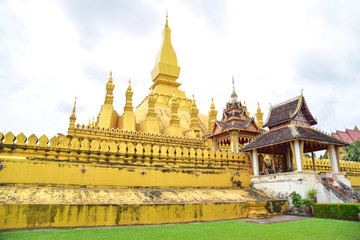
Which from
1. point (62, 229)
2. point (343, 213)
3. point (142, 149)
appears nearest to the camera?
point (62, 229)

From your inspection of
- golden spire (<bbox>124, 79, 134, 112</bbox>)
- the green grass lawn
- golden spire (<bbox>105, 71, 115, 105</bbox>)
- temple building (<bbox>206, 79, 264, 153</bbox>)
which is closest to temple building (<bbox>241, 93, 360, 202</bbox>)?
temple building (<bbox>206, 79, 264, 153</bbox>)

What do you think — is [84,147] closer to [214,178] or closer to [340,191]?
[214,178]

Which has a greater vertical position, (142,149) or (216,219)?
(142,149)

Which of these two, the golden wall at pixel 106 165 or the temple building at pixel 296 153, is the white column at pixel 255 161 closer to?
the temple building at pixel 296 153

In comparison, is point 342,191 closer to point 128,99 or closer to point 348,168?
point 348,168

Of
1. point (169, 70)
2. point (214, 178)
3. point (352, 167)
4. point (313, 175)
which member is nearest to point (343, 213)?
point (313, 175)

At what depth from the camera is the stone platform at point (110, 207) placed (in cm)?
676

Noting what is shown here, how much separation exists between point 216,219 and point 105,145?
539 cm

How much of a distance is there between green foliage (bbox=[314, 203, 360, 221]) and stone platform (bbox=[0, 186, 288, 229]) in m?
1.72

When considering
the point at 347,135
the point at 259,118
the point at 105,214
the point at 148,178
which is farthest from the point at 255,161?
the point at 347,135

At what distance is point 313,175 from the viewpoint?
37.7 feet

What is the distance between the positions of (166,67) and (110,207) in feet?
98.3

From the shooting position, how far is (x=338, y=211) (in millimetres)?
8969

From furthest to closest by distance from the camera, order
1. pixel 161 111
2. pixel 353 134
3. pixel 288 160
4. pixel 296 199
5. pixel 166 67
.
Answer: pixel 166 67 < pixel 353 134 < pixel 161 111 < pixel 288 160 < pixel 296 199
